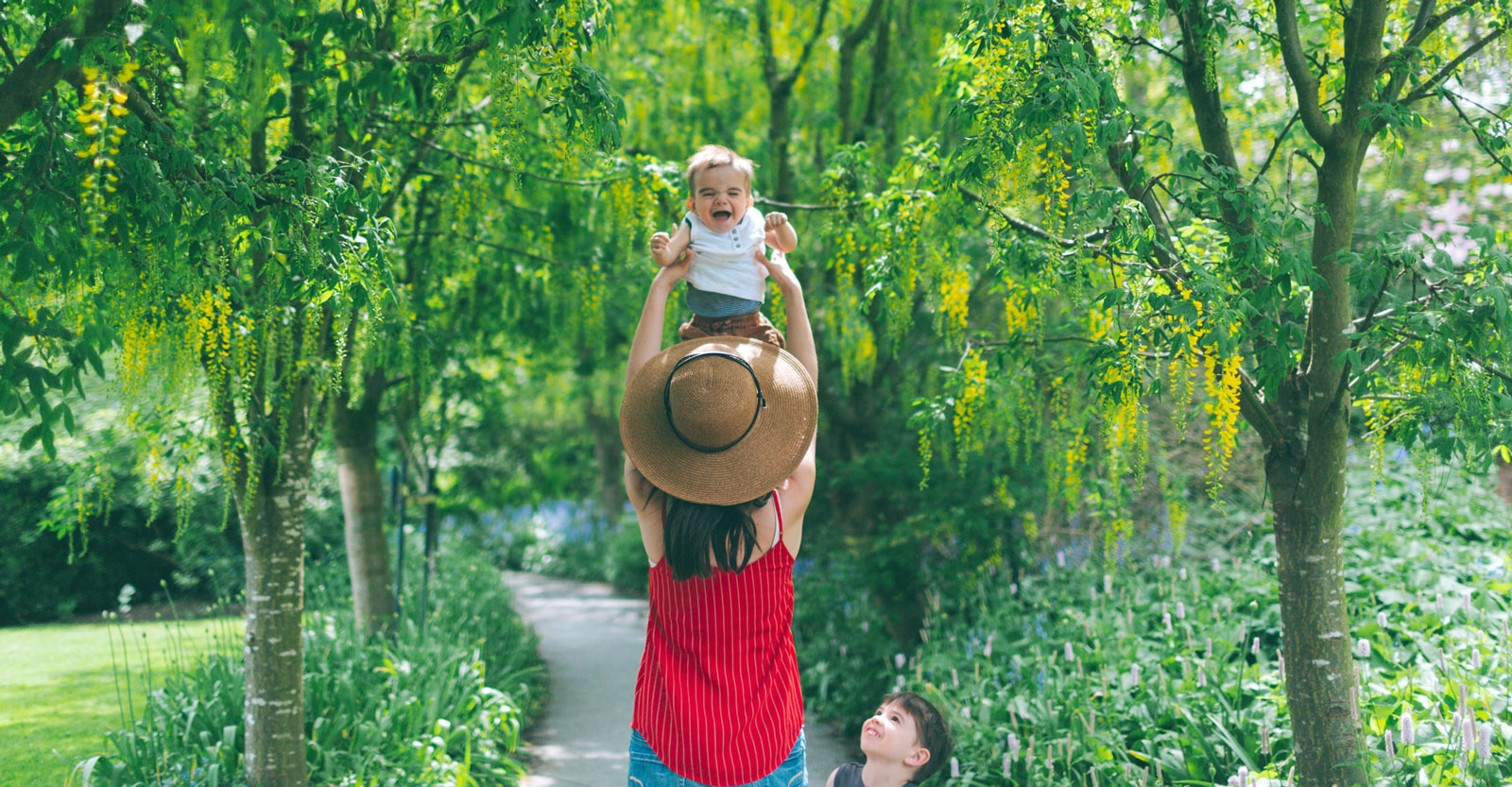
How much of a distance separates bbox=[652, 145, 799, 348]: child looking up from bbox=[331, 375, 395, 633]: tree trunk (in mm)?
4110

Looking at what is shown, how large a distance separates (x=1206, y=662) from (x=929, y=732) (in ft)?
7.23

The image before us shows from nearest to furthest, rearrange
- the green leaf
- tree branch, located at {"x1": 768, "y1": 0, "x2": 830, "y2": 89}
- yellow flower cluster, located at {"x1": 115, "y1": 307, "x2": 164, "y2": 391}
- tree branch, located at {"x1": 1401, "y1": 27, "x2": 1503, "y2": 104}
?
the green leaf < yellow flower cluster, located at {"x1": 115, "y1": 307, "x2": 164, "y2": 391} < tree branch, located at {"x1": 1401, "y1": 27, "x2": 1503, "y2": 104} < tree branch, located at {"x1": 768, "y1": 0, "x2": 830, "y2": 89}

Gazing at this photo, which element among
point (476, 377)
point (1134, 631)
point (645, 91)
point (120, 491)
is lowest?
point (1134, 631)

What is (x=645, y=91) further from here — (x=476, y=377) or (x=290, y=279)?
(x=290, y=279)

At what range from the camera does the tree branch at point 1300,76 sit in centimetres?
305

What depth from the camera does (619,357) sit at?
10.6m

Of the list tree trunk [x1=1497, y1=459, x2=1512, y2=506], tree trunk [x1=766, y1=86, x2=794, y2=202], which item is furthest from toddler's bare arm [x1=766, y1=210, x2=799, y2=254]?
tree trunk [x1=1497, y1=459, x2=1512, y2=506]

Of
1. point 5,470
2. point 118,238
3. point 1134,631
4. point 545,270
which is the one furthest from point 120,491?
point 1134,631

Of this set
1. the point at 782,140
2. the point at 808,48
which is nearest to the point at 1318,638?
the point at 782,140

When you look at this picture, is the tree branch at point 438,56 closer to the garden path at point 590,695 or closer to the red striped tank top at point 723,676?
the red striped tank top at point 723,676

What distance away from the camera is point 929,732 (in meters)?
2.56

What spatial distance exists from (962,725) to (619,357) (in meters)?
6.92

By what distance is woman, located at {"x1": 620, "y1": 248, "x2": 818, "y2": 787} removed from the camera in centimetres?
193

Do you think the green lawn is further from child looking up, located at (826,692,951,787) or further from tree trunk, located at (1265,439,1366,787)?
tree trunk, located at (1265,439,1366,787)
